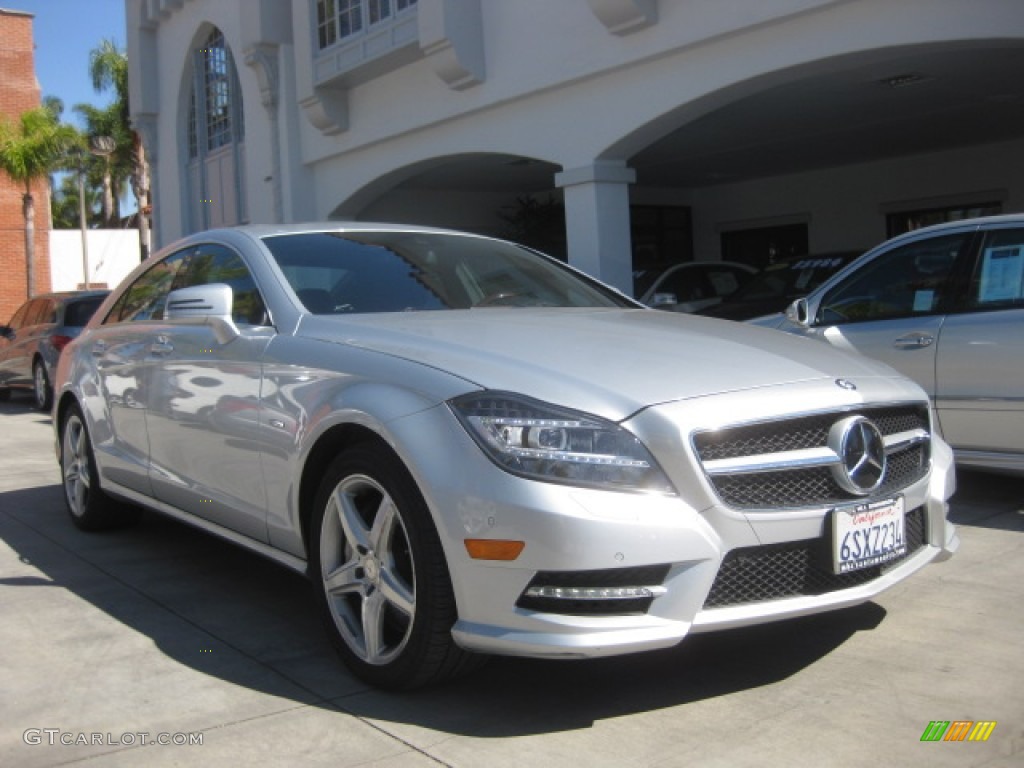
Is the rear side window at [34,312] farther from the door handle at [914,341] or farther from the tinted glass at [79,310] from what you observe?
the door handle at [914,341]

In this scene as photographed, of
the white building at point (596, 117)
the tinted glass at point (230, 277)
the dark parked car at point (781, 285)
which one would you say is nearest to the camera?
the tinted glass at point (230, 277)

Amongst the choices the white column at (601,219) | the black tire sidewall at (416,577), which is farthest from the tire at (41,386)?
the black tire sidewall at (416,577)

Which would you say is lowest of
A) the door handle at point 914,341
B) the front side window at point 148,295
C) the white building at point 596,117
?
the door handle at point 914,341

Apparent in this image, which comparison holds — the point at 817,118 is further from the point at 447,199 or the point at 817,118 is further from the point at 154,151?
the point at 154,151

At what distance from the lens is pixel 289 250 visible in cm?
468

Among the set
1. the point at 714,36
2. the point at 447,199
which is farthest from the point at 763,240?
the point at 714,36

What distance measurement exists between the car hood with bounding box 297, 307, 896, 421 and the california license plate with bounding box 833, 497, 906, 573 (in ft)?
1.44

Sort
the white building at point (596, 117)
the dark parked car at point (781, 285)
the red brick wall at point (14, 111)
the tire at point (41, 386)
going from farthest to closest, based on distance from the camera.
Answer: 1. the red brick wall at point (14, 111)
2. the tire at point (41, 386)
3. the dark parked car at point (781, 285)
4. the white building at point (596, 117)

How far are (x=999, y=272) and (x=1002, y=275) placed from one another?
0.03 meters

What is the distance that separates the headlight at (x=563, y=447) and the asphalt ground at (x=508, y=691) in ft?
2.47

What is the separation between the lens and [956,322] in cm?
596

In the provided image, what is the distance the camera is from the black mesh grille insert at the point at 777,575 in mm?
3189

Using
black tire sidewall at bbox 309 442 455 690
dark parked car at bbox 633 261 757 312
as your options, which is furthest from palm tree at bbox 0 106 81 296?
black tire sidewall at bbox 309 442 455 690

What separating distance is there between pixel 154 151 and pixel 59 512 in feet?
58.1
